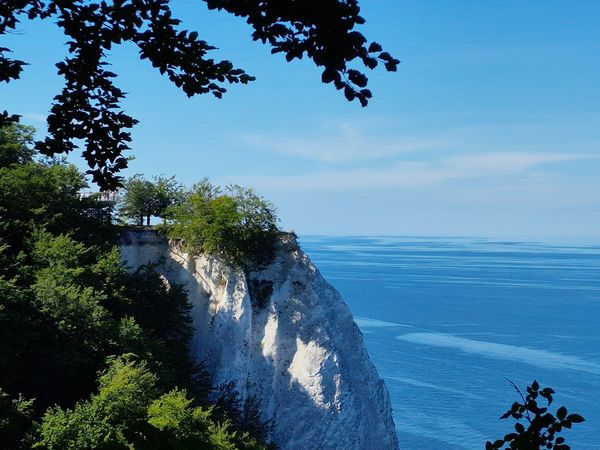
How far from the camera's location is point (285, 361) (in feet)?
119

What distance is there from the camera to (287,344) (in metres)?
36.4

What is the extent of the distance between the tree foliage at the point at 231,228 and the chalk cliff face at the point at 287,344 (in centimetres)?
69

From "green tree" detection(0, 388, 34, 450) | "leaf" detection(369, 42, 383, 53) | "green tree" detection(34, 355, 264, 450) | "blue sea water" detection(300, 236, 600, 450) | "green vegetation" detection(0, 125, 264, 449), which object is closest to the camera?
"leaf" detection(369, 42, 383, 53)

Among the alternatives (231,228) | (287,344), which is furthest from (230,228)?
(287,344)

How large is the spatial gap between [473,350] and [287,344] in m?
52.0

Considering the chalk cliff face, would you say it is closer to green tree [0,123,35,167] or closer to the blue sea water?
green tree [0,123,35,167]

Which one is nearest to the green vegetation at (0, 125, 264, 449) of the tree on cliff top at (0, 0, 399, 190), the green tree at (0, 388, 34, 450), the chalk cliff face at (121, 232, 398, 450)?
the green tree at (0, 388, 34, 450)

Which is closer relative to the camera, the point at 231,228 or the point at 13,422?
the point at 13,422

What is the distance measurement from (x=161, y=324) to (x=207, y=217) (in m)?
5.74

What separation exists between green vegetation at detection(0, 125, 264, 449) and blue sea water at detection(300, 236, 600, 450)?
82.9 ft

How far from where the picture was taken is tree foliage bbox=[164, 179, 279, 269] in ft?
120

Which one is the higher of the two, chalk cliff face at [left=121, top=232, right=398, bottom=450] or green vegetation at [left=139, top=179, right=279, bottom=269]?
green vegetation at [left=139, top=179, right=279, bottom=269]

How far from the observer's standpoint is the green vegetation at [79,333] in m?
23.2

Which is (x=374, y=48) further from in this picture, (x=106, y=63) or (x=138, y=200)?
(x=138, y=200)
